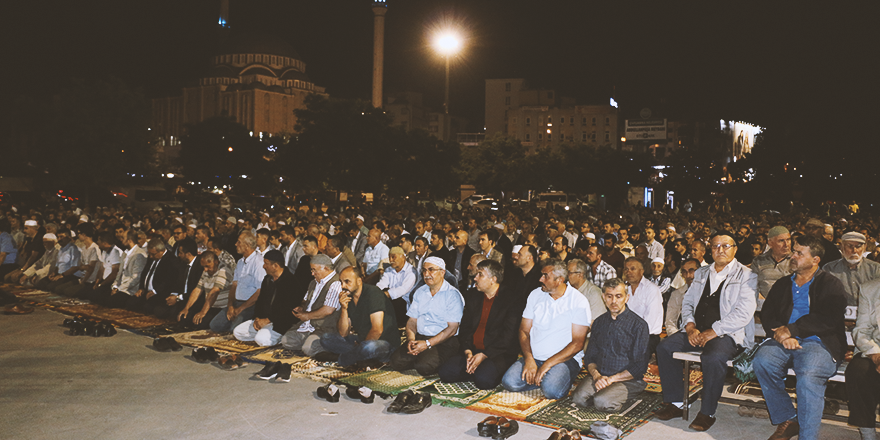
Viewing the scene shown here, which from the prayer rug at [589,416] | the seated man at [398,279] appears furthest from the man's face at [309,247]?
the prayer rug at [589,416]

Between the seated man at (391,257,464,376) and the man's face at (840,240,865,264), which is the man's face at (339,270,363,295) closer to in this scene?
the seated man at (391,257,464,376)

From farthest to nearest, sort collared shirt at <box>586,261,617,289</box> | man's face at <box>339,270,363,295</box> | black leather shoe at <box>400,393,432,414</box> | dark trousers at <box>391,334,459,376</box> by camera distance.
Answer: collared shirt at <box>586,261,617,289</box> → man's face at <box>339,270,363,295</box> → dark trousers at <box>391,334,459,376</box> → black leather shoe at <box>400,393,432,414</box>

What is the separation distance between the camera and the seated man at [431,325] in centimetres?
748

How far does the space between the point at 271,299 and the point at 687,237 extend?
7.61 m

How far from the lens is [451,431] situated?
18.8ft

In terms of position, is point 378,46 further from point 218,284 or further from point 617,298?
point 617,298

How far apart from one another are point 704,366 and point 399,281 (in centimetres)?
472

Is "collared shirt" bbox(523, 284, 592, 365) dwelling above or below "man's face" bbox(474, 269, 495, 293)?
below

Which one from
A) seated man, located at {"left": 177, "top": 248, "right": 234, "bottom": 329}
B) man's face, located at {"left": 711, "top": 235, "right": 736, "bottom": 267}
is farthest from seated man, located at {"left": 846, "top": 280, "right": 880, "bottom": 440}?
seated man, located at {"left": 177, "top": 248, "right": 234, "bottom": 329}

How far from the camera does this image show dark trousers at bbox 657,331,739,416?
586 centimetres

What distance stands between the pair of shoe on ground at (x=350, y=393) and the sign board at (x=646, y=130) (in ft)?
157

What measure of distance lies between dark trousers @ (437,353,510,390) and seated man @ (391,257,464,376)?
0.72ft

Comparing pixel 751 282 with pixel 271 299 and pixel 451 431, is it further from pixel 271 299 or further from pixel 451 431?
pixel 271 299

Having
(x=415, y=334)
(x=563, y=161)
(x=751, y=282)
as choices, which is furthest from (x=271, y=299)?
(x=563, y=161)
